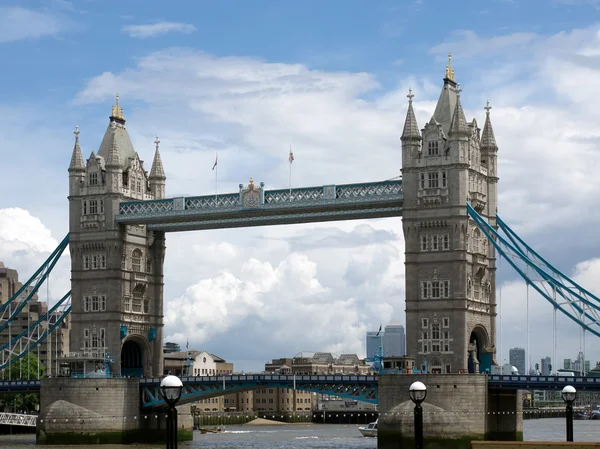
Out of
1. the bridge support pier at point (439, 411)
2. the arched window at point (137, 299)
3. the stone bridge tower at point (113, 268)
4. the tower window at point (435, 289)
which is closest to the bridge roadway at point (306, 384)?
the bridge support pier at point (439, 411)

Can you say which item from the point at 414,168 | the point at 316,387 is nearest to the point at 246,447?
the point at 316,387

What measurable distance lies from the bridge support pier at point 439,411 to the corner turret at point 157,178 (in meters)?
34.1

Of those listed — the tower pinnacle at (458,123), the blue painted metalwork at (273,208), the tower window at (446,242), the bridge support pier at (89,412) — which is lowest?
the bridge support pier at (89,412)

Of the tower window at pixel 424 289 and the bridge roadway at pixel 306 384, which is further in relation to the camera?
the tower window at pixel 424 289

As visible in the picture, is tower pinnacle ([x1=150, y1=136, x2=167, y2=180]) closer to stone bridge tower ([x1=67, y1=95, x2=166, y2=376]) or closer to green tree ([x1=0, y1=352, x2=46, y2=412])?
stone bridge tower ([x1=67, y1=95, x2=166, y2=376])

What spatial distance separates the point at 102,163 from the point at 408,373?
36649 millimetres

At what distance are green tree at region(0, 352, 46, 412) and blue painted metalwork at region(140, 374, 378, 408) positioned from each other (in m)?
47.3

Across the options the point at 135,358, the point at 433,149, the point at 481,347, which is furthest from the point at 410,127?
the point at 135,358

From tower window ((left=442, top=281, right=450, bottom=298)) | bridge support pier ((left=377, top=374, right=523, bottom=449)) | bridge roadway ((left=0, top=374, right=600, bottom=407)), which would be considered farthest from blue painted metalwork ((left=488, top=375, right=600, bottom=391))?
tower window ((left=442, top=281, right=450, bottom=298))

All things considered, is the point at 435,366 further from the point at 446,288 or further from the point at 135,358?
the point at 135,358

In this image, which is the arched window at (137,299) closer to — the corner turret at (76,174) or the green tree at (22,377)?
the corner turret at (76,174)

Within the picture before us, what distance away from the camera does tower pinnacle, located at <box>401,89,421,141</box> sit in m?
105

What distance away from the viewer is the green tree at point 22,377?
158625 mm

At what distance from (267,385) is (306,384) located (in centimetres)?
388
